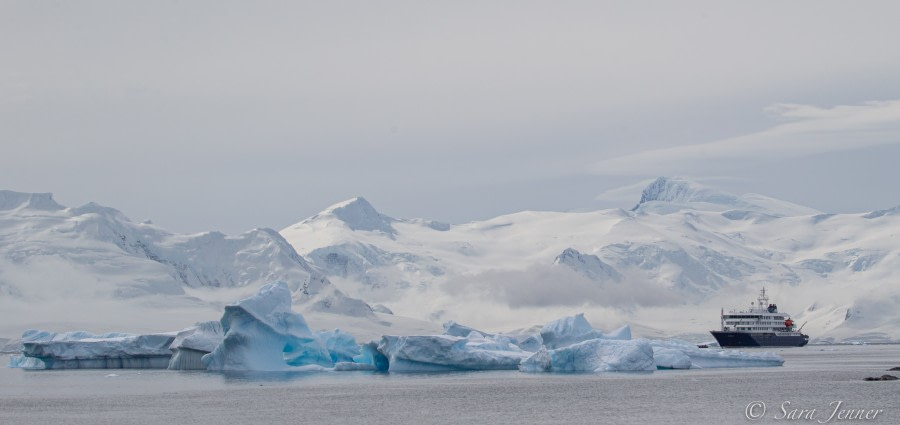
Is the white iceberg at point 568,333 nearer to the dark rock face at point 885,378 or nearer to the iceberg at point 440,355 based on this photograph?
the iceberg at point 440,355

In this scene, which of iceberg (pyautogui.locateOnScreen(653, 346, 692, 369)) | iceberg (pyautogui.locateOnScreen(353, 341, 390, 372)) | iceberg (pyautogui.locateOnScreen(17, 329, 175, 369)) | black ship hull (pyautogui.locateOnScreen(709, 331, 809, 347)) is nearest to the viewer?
iceberg (pyautogui.locateOnScreen(653, 346, 692, 369))

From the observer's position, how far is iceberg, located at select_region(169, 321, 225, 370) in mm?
77625

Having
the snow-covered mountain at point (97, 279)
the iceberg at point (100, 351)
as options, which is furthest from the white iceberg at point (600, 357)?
the snow-covered mountain at point (97, 279)

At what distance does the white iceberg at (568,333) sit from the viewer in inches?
3017

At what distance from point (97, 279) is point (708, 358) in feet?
373

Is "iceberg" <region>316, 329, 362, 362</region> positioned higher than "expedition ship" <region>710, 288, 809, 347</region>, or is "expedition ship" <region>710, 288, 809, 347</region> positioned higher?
"expedition ship" <region>710, 288, 809, 347</region>

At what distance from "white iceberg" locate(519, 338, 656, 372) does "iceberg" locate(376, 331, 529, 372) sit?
3569 mm

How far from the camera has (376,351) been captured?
7544 cm

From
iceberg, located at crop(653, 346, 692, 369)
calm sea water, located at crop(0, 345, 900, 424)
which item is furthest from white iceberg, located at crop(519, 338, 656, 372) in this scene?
iceberg, located at crop(653, 346, 692, 369)

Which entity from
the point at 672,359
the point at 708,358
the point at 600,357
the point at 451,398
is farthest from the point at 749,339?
the point at 451,398

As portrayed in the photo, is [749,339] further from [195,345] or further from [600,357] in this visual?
[195,345]

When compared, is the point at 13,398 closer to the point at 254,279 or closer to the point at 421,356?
the point at 421,356

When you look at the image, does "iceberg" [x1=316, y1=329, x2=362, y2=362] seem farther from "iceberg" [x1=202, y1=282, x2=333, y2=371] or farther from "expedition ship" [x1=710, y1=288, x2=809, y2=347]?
"expedition ship" [x1=710, y1=288, x2=809, y2=347]

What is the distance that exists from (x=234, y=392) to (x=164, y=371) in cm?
2214
